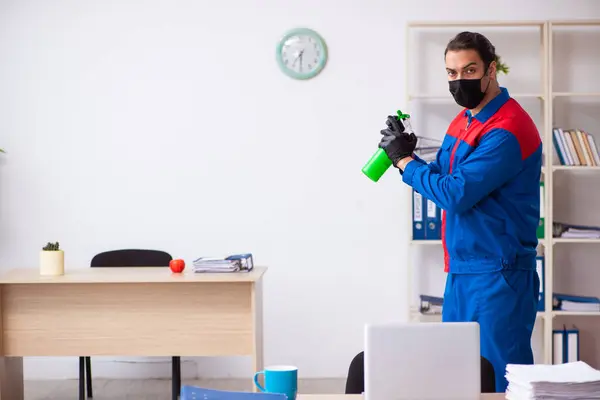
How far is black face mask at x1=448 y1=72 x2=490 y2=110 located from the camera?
253 centimetres

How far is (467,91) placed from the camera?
254 centimetres

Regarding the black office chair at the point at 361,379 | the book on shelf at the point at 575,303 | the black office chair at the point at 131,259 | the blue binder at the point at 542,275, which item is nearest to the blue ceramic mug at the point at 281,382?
the black office chair at the point at 361,379

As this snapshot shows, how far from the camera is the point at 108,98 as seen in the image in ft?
15.6

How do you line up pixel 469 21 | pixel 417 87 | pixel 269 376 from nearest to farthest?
pixel 269 376, pixel 469 21, pixel 417 87

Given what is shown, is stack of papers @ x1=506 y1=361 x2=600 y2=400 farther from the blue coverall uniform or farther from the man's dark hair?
the man's dark hair

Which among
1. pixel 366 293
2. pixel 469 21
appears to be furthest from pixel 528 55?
pixel 366 293

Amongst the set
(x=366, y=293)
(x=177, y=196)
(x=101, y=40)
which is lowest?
(x=366, y=293)

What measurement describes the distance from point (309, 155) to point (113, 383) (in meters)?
1.77

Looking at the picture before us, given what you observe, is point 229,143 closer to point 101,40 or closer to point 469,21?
point 101,40

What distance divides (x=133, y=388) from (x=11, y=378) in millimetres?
983

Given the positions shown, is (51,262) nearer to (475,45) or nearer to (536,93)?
(475,45)

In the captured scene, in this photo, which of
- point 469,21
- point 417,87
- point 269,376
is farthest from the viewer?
point 417,87

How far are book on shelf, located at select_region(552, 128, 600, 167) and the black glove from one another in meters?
2.08

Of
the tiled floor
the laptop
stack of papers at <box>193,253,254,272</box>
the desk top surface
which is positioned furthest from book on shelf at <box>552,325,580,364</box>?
the laptop
